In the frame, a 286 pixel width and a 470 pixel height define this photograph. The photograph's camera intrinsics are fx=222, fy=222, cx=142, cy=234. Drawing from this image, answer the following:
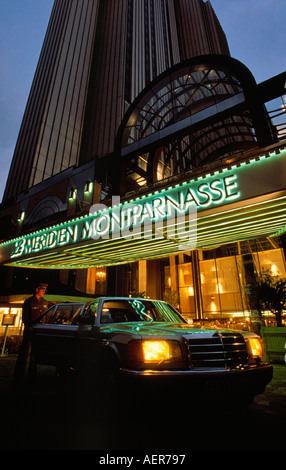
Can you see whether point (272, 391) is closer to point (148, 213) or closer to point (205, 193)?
point (205, 193)

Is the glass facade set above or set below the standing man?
above

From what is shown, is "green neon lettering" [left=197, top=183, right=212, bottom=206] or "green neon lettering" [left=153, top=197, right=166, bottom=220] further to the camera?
"green neon lettering" [left=153, top=197, right=166, bottom=220]

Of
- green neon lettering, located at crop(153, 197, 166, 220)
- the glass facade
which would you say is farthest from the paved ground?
the glass facade

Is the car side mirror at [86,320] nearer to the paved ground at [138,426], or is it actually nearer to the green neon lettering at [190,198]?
the paved ground at [138,426]

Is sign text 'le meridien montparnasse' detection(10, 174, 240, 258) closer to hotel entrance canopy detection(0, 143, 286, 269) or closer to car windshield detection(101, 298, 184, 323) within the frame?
hotel entrance canopy detection(0, 143, 286, 269)

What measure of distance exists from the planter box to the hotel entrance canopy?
10.9 ft

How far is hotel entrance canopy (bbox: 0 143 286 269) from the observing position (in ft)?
17.9

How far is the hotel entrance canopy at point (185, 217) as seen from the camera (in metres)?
5.45

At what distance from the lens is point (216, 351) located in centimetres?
269

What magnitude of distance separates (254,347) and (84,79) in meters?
40.1

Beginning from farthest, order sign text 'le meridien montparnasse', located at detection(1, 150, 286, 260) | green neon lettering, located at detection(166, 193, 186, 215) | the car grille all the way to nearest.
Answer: green neon lettering, located at detection(166, 193, 186, 215), sign text 'le meridien montparnasse', located at detection(1, 150, 286, 260), the car grille
